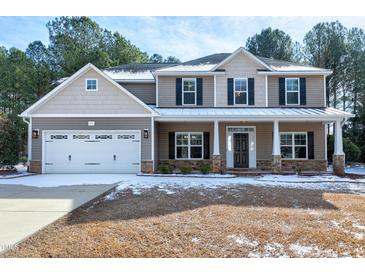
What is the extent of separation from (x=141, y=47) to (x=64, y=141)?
21.8 metres

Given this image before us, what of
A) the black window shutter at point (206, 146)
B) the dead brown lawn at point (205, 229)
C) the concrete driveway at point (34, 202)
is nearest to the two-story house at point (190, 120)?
the black window shutter at point (206, 146)

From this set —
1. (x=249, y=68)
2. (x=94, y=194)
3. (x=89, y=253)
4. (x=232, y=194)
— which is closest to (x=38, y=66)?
(x=249, y=68)

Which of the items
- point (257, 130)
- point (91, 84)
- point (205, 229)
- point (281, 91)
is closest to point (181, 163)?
point (257, 130)

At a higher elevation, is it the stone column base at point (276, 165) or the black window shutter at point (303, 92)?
the black window shutter at point (303, 92)

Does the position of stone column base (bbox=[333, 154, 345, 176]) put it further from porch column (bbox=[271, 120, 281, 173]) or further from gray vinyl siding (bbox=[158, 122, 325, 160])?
porch column (bbox=[271, 120, 281, 173])

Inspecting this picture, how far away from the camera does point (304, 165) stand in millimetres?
14852

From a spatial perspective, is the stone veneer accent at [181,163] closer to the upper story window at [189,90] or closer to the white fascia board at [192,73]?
the upper story window at [189,90]

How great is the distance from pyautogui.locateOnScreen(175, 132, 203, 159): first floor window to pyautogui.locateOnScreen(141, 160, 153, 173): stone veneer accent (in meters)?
2.19

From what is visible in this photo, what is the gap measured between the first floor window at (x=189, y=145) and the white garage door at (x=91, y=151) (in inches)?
99.0

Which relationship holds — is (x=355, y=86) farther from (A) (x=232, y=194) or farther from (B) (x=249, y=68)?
(A) (x=232, y=194)

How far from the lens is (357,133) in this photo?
2214 cm

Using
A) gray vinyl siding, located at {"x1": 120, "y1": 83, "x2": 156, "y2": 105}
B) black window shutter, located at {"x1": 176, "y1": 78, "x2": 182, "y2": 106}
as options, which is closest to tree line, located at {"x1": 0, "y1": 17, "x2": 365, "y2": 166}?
gray vinyl siding, located at {"x1": 120, "y1": 83, "x2": 156, "y2": 105}

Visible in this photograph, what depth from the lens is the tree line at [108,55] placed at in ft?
83.4

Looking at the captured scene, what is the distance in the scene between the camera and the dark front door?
15.2 m
